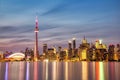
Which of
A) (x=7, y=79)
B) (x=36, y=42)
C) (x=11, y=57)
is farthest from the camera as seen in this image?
(x=36, y=42)

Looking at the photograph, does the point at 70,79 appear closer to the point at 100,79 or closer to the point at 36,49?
the point at 100,79

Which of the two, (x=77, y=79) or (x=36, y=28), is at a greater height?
(x=36, y=28)

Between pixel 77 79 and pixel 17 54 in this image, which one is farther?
pixel 17 54

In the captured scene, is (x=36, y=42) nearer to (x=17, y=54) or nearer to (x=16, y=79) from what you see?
(x=17, y=54)

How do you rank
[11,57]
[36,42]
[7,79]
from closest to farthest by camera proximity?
[7,79], [11,57], [36,42]

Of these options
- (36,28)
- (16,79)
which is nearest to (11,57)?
(36,28)

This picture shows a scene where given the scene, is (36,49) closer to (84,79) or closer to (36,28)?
(36,28)

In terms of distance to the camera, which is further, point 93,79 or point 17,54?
point 17,54

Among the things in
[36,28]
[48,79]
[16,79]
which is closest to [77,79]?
[48,79]

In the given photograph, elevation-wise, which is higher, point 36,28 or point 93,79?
point 36,28
